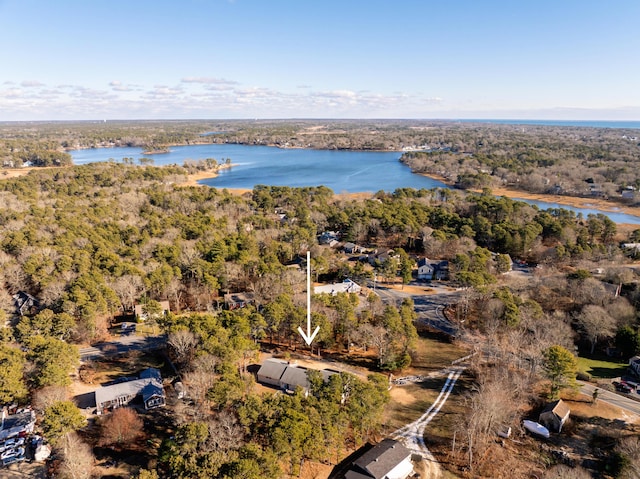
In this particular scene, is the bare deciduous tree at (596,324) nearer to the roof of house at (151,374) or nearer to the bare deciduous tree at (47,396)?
the roof of house at (151,374)

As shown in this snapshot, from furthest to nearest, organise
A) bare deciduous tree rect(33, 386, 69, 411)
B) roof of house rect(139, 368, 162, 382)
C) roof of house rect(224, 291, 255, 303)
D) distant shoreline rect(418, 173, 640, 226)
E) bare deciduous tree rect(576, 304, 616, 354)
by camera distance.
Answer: distant shoreline rect(418, 173, 640, 226)
roof of house rect(224, 291, 255, 303)
bare deciduous tree rect(576, 304, 616, 354)
roof of house rect(139, 368, 162, 382)
bare deciduous tree rect(33, 386, 69, 411)

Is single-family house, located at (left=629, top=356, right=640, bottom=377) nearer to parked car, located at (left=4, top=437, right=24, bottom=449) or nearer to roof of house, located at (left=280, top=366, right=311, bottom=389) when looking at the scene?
roof of house, located at (left=280, top=366, right=311, bottom=389)

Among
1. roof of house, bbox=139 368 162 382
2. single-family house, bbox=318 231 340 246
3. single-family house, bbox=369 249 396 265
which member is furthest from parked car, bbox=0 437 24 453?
single-family house, bbox=318 231 340 246

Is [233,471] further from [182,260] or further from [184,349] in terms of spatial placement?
[182,260]

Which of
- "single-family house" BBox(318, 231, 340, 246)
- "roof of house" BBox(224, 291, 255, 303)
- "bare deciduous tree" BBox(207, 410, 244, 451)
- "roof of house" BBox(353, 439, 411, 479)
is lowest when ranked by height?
"roof of house" BBox(353, 439, 411, 479)

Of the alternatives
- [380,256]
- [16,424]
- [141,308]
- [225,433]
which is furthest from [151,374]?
[380,256]

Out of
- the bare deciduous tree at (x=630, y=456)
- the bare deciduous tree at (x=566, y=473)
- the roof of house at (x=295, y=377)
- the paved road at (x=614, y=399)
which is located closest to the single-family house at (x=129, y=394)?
the roof of house at (x=295, y=377)
